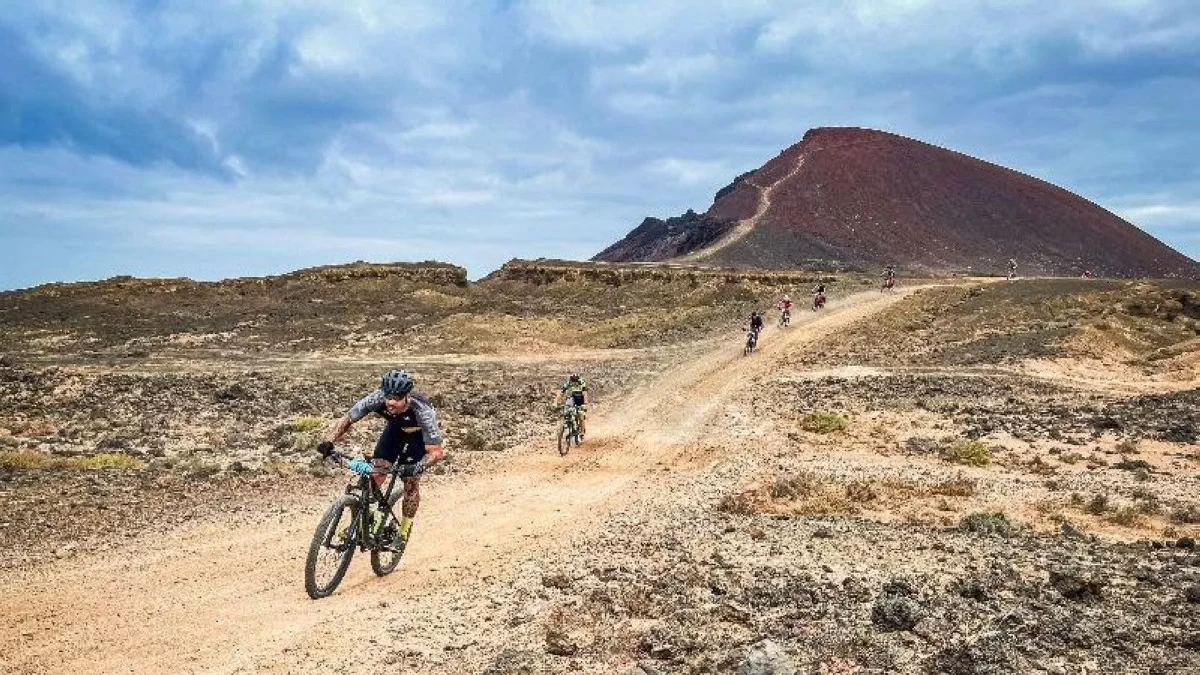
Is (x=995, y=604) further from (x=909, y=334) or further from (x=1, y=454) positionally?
(x=909, y=334)

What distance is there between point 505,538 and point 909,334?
3534cm

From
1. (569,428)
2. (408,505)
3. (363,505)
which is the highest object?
(363,505)

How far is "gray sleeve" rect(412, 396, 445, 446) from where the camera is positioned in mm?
10539

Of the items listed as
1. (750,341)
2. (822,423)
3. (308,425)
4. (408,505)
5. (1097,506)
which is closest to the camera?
(408,505)

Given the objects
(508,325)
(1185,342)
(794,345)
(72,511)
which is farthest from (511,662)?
(508,325)

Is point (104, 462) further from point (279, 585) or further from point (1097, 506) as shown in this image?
point (1097, 506)

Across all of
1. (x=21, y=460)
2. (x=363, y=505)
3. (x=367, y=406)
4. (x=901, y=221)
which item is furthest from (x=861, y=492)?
(x=901, y=221)

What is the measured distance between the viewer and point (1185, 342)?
36219 mm

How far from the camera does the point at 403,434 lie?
10891 mm

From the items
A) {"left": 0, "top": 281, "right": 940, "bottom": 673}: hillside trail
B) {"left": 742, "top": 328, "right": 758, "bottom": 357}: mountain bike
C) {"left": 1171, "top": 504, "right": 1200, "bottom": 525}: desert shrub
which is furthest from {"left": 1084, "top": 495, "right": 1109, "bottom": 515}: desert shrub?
{"left": 742, "top": 328, "right": 758, "bottom": 357}: mountain bike

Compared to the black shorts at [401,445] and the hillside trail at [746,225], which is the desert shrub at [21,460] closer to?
the black shorts at [401,445]

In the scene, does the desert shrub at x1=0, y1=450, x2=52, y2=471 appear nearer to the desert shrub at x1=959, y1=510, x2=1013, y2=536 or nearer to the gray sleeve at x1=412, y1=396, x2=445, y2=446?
the gray sleeve at x1=412, y1=396, x2=445, y2=446

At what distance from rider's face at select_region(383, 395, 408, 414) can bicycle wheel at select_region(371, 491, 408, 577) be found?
1140mm

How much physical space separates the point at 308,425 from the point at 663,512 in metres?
14.5
